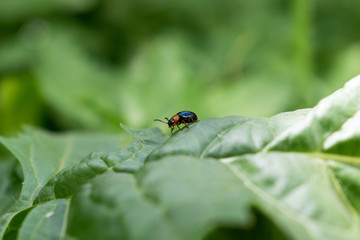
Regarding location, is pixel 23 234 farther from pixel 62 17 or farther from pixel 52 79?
pixel 62 17

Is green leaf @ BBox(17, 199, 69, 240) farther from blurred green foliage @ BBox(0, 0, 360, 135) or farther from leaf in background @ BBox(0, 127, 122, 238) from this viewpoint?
blurred green foliage @ BBox(0, 0, 360, 135)

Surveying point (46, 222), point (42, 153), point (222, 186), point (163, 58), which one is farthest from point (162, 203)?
point (163, 58)

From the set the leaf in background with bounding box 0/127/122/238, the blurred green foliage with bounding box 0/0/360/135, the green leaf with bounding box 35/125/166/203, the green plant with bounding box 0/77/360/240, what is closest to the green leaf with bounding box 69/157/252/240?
the green plant with bounding box 0/77/360/240

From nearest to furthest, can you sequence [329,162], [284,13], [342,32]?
1. [329,162]
2. [342,32]
3. [284,13]

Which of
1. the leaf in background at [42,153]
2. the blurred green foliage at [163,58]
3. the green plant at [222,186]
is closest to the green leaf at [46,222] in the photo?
the green plant at [222,186]

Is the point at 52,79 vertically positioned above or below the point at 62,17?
below

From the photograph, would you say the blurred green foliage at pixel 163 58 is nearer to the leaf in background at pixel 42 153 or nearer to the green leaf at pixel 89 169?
the leaf in background at pixel 42 153

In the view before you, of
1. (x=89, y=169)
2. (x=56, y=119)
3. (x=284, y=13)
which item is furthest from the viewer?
(x=284, y=13)

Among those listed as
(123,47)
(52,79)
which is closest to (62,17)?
(123,47)
